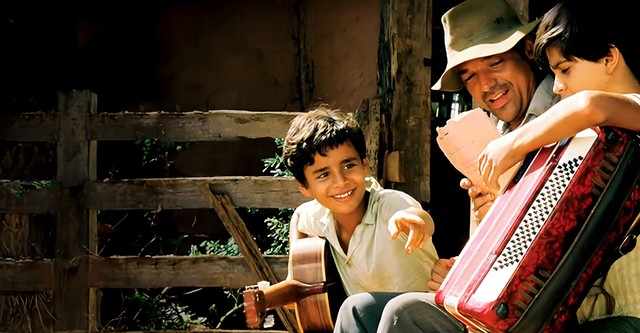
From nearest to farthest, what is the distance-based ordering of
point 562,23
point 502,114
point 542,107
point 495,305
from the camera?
point 495,305 → point 562,23 → point 542,107 → point 502,114

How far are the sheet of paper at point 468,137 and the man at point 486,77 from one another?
4.5 inches

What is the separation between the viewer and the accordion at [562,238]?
1989 mm

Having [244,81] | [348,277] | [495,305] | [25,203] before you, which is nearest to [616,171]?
[495,305]

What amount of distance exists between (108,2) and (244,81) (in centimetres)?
125

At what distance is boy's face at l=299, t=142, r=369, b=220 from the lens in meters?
3.07

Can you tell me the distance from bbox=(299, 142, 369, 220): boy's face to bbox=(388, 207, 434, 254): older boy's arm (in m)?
0.31

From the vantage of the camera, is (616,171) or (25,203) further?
(25,203)

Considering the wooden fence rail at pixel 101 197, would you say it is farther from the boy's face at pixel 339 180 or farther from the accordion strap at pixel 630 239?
the accordion strap at pixel 630 239

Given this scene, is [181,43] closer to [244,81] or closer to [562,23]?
[244,81]

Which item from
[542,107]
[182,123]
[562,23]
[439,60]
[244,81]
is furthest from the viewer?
[244,81]

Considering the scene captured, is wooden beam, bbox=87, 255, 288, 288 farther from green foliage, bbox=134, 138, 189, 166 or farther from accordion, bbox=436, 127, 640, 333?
accordion, bbox=436, 127, 640, 333

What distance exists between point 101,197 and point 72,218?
8.6 inches

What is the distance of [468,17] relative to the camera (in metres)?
3.24

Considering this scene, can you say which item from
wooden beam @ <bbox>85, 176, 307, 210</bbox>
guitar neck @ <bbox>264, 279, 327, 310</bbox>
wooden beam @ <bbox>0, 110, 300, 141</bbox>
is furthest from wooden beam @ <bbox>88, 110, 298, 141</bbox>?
guitar neck @ <bbox>264, 279, 327, 310</bbox>
